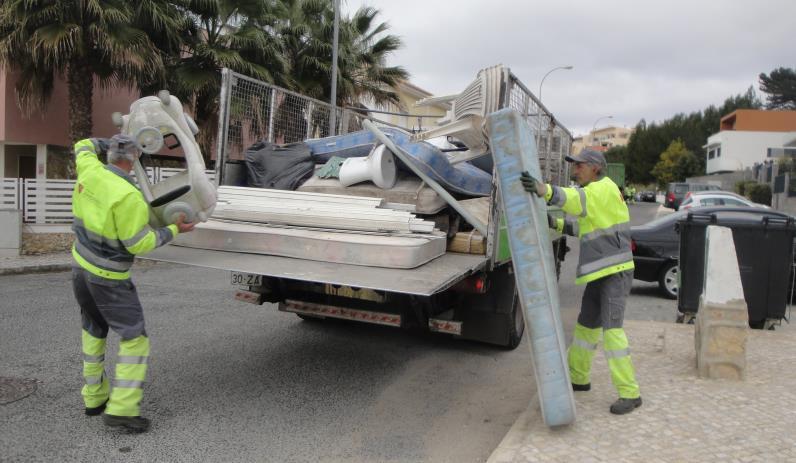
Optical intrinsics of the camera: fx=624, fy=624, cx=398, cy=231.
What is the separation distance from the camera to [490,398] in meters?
4.74

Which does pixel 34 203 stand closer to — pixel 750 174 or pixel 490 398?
pixel 490 398

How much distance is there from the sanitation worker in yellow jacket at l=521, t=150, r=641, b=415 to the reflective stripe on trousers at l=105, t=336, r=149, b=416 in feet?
9.00

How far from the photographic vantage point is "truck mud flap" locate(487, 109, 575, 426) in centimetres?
368

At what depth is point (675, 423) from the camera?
12.9 feet

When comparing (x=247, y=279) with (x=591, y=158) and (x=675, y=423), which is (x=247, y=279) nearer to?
(x=591, y=158)

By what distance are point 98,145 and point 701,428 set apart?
4.19m

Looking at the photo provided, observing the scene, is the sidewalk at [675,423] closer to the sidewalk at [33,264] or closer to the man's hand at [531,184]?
the man's hand at [531,184]

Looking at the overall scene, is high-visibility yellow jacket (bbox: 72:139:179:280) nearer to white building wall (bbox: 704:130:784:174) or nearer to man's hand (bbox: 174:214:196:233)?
man's hand (bbox: 174:214:196:233)

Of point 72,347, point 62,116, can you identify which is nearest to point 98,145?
point 72,347

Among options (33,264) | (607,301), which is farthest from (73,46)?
(607,301)

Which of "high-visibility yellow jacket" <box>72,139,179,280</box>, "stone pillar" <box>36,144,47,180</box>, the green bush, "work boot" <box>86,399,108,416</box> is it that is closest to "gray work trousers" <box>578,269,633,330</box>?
"high-visibility yellow jacket" <box>72,139,179,280</box>

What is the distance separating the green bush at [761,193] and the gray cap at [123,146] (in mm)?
32381

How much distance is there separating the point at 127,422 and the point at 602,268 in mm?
3205

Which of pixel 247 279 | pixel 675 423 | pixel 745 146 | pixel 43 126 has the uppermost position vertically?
pixel 745 146
